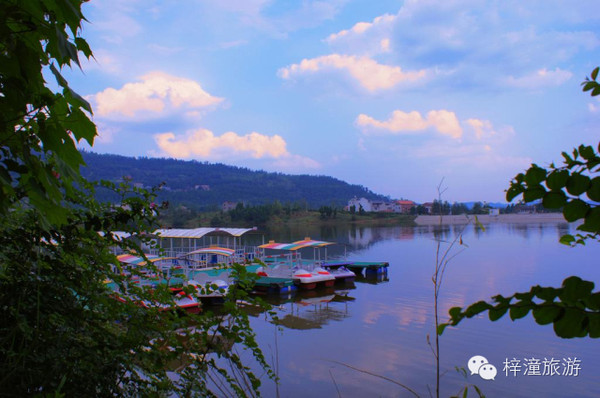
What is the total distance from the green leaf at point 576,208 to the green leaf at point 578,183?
0.07ft

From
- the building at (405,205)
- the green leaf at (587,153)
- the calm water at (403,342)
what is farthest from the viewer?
the building at (405,205)

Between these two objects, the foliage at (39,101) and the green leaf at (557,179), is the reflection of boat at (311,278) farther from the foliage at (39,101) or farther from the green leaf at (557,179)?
the green leaf at (557,179)

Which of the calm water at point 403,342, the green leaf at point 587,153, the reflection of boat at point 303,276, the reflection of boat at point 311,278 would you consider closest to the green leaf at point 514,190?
the green leaf at point 587,153

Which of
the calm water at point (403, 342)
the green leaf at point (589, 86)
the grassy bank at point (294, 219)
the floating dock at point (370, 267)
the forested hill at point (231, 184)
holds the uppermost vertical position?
the forested hill at point (231, 184)

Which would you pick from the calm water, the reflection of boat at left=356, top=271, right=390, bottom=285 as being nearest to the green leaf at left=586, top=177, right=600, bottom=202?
the calm water

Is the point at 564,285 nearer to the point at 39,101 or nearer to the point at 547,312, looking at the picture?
the point at 547,312

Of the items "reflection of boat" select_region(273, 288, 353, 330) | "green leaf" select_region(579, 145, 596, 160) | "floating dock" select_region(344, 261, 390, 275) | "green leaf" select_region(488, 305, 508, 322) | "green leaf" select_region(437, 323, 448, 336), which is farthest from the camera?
"floating dock" select_region(344, 261, 390, 275)

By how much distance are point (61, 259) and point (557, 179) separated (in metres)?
2.41

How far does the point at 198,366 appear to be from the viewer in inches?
94.2

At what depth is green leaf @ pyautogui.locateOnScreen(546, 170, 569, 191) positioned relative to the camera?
893 millimetres

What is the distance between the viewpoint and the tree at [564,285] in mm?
782

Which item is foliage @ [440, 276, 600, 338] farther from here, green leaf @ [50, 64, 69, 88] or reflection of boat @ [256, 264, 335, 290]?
reflection of boat @ [256, 264, 335, 290]

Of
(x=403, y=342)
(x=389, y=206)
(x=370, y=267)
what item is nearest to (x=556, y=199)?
(x=403, y=342)

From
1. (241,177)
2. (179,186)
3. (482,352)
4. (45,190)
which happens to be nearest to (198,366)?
(45,190)
